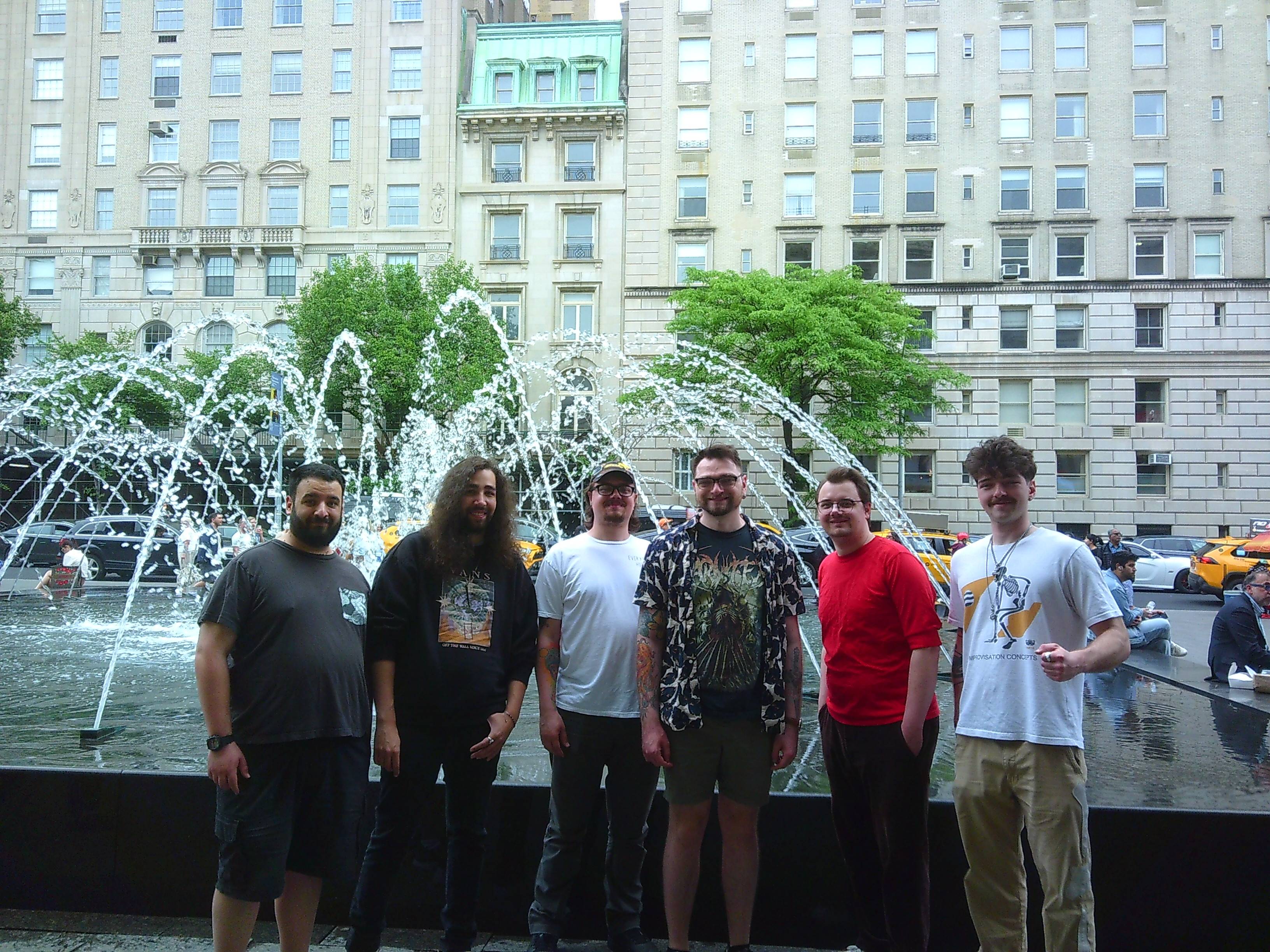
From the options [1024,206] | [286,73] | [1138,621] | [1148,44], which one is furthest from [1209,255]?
[286,73]

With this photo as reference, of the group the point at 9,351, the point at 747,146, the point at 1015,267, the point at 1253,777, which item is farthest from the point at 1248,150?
the point at 9,351

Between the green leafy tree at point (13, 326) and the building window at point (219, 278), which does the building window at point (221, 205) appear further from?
the green leafy tree at point (13, 326)

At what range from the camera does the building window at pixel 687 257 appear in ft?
118

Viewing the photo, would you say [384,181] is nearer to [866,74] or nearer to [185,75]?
[185,75]

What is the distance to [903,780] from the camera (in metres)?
3.43

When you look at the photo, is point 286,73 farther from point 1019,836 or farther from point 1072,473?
point 1019,836

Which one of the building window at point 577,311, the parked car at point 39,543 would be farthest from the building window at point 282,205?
the parked car at point 39,543

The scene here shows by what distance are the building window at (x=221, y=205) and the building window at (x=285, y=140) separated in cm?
225

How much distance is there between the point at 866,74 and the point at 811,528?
26740 millimetres

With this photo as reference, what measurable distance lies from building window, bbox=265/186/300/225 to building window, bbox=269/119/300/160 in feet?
4.30

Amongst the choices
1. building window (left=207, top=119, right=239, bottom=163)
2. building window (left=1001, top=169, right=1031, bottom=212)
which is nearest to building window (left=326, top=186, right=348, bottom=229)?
building window (left=207, top=119, right=239, bottom=163)

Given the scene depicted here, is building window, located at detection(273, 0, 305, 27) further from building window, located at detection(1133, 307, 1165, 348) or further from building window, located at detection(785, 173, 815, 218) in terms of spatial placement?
building window, located at detection(1133, 307, 1165, 348)

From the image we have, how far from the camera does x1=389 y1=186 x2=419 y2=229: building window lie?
122ft

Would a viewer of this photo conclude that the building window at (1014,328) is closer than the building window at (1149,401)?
No
